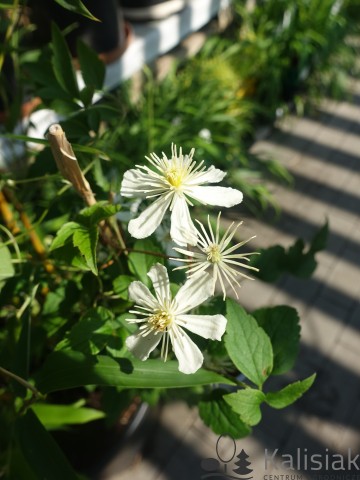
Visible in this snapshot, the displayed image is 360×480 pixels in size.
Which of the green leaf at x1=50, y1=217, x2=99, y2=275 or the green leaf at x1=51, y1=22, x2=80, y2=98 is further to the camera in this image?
the green leaf at x1=51, y1=22, x2=80, y2=98

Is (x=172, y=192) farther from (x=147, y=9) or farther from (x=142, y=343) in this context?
(x=147, y=9)

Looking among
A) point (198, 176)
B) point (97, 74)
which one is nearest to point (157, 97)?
point (97, 74)

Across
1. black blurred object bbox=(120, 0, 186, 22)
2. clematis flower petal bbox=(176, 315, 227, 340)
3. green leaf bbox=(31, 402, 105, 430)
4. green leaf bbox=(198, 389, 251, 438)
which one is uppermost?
black blurred object bbox=(120, 0, 186, 22)

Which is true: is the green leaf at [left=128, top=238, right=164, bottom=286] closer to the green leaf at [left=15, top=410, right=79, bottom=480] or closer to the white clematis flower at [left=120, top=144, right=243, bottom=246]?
the white clematis flower at [left=120, top=144, right=243, bottom=246]

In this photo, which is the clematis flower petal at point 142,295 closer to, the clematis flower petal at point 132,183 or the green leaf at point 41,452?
the clematis flower petal at point 132,183

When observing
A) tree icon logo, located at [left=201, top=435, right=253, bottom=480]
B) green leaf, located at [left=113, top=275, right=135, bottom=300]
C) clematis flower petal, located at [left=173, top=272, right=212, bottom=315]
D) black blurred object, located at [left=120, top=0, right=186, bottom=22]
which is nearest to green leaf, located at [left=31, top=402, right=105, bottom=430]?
tree icon logo, located at [left=201, top=435, right=253, bottom=480]

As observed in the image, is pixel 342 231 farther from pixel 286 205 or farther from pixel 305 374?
pixel 305 374
